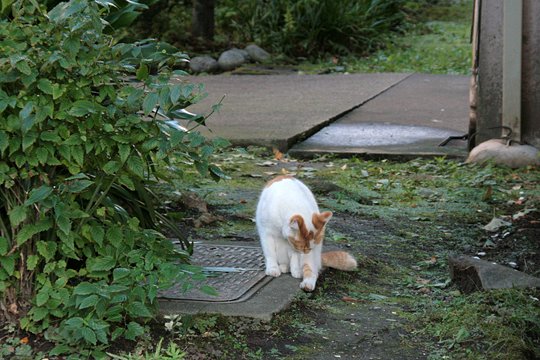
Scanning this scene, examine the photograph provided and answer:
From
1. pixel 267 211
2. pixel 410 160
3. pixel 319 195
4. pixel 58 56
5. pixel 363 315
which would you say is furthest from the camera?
pixel 410 160

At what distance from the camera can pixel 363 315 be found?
16.0 feet

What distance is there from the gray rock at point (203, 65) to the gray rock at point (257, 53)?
33.6 inches

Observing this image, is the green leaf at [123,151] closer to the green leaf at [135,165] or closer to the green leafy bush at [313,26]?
the green leaf at [135,165]

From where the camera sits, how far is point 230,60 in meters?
16.5

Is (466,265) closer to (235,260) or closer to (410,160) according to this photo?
(235,260)

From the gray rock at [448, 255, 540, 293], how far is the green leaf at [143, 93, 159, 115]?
1.99m

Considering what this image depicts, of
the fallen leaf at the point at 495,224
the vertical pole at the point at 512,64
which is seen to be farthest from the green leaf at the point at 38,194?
the vertical pole at the point at 512,64

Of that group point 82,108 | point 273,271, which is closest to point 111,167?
point 82,108

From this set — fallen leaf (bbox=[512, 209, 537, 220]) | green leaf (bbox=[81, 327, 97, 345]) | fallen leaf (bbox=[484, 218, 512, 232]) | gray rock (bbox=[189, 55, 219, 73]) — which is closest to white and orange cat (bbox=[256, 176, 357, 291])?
green leaf (bbox=[81, 327, 97, 345])

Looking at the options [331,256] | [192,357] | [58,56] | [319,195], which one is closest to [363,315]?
[331,256]

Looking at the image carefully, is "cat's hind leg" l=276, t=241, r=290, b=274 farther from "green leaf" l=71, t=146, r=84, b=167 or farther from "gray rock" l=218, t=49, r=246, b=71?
"gray rock" l=218, t=49, r=246, b=71

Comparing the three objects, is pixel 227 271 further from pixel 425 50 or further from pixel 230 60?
pixel 425 50

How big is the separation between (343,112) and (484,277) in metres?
6.13

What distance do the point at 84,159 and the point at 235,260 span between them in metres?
1.40
